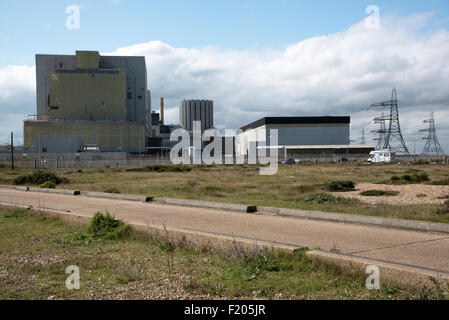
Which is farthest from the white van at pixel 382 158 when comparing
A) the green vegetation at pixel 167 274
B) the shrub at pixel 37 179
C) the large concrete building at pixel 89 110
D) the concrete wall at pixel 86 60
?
the green vegetation at pixel 167 274

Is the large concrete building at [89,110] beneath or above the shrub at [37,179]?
above

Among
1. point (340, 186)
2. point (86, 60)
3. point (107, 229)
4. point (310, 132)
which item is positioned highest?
point (86, 60)

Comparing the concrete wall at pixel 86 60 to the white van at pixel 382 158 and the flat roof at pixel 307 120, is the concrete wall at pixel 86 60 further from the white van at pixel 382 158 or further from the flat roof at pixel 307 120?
the white van at pixel 382 158

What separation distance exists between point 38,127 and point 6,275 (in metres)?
99.5

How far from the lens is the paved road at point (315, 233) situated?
7.37 metres

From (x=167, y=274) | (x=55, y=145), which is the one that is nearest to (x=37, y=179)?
(x=167, y=274)

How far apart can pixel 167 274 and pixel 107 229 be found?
3.87m

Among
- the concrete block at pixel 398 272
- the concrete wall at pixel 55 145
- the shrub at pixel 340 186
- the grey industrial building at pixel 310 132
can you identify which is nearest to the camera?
the concrete block at pixel 398 272

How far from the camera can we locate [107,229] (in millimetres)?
10008

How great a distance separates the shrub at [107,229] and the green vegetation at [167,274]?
0.28 m

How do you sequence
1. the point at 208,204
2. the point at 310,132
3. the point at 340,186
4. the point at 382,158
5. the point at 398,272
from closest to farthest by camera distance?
the point at 398,272 < the point at 208,204 < the point at 340,186 < the point at 382,158 < the point at 310,132

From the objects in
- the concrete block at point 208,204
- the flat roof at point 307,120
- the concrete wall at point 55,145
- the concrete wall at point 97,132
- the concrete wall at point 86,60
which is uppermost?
the concrete wall at point 86,60

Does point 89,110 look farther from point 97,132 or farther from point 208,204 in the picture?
point 208,204

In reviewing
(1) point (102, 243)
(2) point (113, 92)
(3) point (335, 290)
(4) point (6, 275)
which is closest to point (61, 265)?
(4) point (6, 275)
